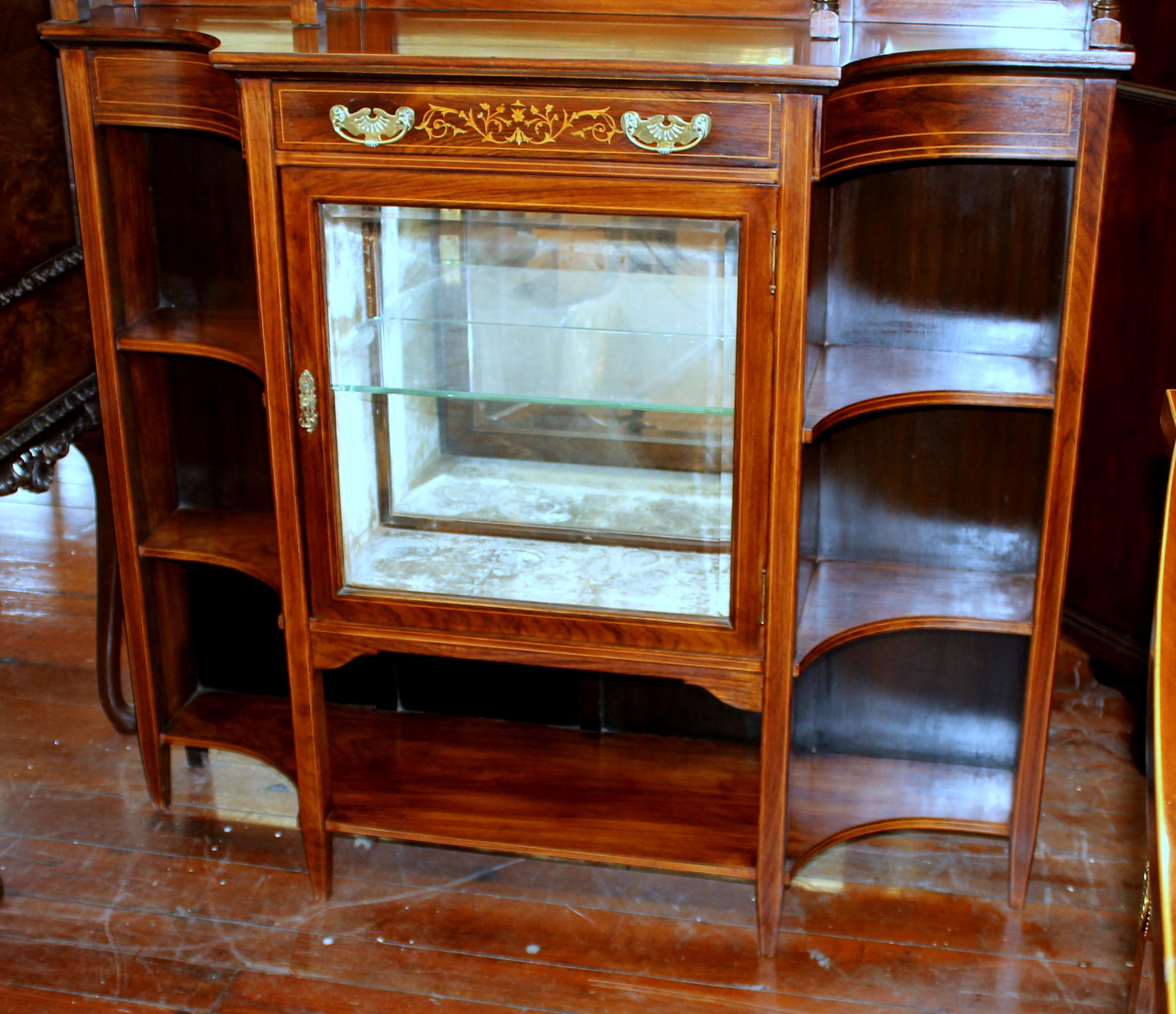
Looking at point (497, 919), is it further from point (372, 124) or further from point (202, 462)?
point (372, 124)

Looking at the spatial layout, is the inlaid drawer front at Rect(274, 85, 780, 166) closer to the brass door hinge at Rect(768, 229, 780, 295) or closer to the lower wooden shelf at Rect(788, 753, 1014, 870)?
the brass door hinge at Rect(768, 229, 780, 295)

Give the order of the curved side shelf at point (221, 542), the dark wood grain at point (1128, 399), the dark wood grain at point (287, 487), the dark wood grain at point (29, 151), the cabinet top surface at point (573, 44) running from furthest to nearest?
the dark wood grain at point (1128, 399) < the curved side shelf at point (221, 542) < the dark wood grain at point (29, 151) < the dark wood grain at point (287, 487) < the cabinet top surface at point (573, 44)

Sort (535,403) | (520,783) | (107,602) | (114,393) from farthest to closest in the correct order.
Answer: (107,602) < (520,783) < (114,393) < (535,403)

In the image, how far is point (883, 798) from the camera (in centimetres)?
222

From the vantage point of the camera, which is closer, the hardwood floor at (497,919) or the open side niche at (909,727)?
the hardwood floor at (497,919)

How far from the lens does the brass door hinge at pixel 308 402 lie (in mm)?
1849

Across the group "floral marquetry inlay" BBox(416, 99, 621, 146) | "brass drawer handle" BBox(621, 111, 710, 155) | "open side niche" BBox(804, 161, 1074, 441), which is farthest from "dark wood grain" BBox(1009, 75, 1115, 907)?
"floral marquetry inlay" BBox(416, 99, 621, 146)

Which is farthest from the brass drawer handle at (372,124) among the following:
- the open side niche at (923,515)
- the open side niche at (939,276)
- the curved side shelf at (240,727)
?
the curved side shelf at (240,727)

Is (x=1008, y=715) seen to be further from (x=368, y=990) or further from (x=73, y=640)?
(x=73, y=640)

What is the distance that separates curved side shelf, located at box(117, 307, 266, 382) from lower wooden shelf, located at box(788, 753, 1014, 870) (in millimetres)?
1007

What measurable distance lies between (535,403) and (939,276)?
64cm

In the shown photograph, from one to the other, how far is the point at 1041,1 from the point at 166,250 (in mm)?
1382

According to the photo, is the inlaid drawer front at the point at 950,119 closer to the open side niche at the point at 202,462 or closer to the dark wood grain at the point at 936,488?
the dark wood grain at the point at 936,488

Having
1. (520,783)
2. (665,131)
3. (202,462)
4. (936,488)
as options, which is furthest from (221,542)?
(936,488)
